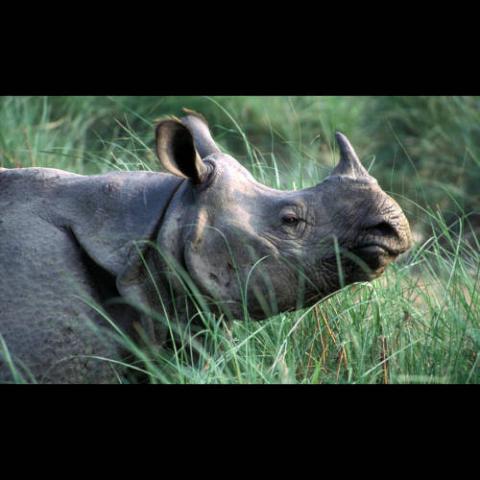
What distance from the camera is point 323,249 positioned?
12.3ft

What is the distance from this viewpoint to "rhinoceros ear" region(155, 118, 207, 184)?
3801 millimetres

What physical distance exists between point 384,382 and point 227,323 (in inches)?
23.6

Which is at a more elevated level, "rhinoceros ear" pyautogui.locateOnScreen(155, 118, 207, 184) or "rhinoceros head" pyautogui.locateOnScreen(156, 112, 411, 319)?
"rhinoceros ear" pyautogui.locateOnScreen(155, 118, 207, 184)

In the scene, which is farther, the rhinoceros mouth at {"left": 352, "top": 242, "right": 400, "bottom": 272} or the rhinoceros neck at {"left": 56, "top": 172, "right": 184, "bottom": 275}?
the rhinoceros neck at {"left": 56, "top": 172, "right": 184, "bottom": 275}

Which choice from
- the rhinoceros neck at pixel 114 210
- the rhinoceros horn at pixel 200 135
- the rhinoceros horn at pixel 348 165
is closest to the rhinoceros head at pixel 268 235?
the rhinoceros horn at pixel 348 165

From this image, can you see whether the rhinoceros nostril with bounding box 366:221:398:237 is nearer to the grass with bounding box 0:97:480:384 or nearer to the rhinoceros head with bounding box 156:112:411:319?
the rhinoceros head with bounding box 156:112:411:319

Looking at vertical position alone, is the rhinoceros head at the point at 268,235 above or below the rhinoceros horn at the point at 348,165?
below

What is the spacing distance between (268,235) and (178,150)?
0.42 metres

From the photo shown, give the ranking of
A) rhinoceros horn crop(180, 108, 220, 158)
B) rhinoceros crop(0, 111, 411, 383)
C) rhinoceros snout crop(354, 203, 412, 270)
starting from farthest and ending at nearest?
rhinoceros horn crop(180, 108, 220, 158) → rhinoceros crop(0, 111, 411, 383) → rhinoceros snout crop(354, 203, 412, 270)

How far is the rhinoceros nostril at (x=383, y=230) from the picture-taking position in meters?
3.64

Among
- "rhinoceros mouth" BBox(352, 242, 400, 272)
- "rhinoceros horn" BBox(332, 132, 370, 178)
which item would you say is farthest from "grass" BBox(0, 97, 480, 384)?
"rhinoceros horn" BBox(332, 132, 370, 178)

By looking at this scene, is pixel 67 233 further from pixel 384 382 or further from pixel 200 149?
pixel 384 382

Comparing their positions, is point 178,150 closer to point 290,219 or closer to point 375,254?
point 290,219

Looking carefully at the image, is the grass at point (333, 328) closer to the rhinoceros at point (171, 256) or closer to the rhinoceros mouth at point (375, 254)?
the rhinoceros at point (171, 256)
